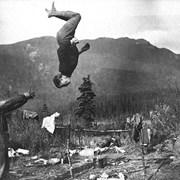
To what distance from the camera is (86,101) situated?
3.23 m

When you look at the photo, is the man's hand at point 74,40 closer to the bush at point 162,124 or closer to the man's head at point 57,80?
the man's head at point 57,80

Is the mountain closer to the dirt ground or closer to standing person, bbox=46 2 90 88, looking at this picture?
standing person, bbox=46 2 90 88

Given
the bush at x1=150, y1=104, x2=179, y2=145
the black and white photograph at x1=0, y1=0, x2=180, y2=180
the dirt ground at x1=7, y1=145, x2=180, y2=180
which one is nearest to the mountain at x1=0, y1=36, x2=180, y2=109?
the black and white photograph at x1=0, y1=0, x2=180, y2=180

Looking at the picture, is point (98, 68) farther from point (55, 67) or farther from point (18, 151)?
point (18, 151)

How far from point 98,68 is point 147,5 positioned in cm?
79

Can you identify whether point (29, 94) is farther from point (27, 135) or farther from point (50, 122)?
point (27, 135)

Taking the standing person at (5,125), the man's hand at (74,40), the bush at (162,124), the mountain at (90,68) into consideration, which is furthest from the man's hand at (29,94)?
the bush at (162,124)

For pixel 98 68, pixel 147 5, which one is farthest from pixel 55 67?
pixel 147 5

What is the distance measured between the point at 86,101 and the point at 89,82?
18 cm

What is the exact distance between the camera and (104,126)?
3.29 meters

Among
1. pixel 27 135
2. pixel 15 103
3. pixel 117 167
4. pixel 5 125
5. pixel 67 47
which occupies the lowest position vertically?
pixel 117 167

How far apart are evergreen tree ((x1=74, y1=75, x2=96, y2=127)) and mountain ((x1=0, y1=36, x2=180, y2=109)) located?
5 centimetres

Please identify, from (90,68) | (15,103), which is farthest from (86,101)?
(15,103)

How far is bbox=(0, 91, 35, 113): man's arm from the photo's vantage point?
298cm
